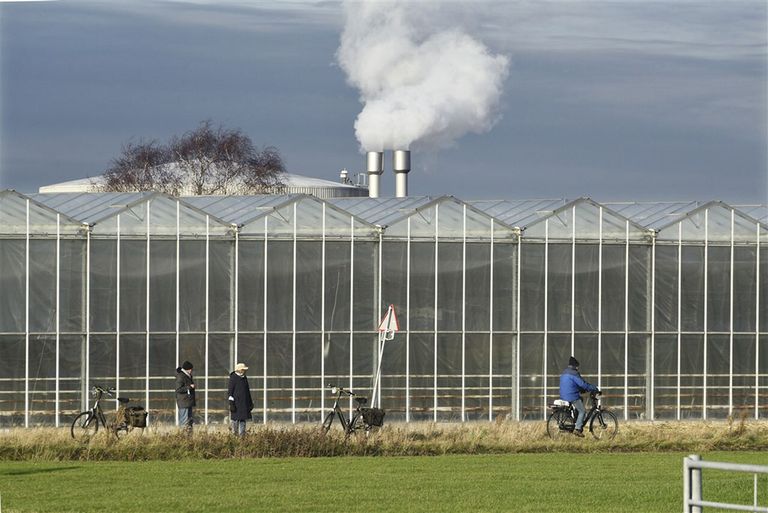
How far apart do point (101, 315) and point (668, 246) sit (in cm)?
1370

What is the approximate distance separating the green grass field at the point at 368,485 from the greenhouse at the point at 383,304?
8.87 metres

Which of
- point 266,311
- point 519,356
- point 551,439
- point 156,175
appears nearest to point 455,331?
point 519,356

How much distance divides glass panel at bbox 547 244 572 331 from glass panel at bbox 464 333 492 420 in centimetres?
176

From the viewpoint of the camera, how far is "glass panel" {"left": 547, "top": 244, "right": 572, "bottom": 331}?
35031 millimetres

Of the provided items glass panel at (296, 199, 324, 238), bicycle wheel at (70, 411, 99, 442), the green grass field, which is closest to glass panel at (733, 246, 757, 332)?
glass panel at (296, 199, 324, 238)

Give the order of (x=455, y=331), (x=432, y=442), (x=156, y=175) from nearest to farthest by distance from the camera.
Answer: (x=432, y=442) < (x=455, y=331) < (x=156, y=175)

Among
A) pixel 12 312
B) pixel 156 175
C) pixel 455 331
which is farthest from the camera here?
pixel 156 175

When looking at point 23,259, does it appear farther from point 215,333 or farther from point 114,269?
point 215,333

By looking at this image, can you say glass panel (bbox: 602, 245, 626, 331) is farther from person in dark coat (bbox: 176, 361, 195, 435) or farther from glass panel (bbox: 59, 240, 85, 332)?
glass panel (bbox: 59, 240, 85, 332)

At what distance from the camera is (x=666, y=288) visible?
3572 centimetres

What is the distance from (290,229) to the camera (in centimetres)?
3381

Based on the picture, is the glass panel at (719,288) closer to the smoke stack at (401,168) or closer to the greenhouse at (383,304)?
the greenhouse at (383,304)

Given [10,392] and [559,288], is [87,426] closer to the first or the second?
[10,392]

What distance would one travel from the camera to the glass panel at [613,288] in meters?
35.3
